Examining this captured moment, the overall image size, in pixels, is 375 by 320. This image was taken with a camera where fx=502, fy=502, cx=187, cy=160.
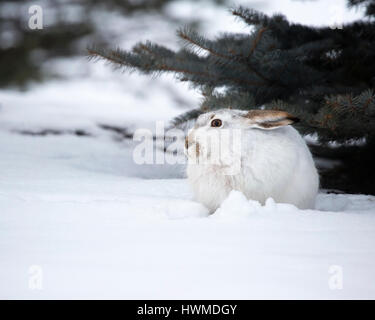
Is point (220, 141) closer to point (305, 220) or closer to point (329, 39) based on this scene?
point (305, 220)

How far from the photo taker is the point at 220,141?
262cm

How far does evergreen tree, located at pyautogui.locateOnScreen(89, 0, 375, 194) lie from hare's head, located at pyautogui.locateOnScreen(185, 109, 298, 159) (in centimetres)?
46

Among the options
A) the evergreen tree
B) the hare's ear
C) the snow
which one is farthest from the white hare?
the evergreen tree

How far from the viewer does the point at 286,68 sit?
3.49 meters

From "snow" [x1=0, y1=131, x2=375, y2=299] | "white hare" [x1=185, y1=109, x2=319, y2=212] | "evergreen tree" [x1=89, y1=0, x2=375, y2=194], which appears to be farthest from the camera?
"evergreen tree" [x1=89, y1=0, x2=375, y2=194]

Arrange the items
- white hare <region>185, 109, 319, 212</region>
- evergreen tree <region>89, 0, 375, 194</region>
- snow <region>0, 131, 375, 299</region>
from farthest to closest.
Result: evergreen tree <region>89, 0, 375, 194</region> → white hare <region>185, 109, 319, 212</region> → snow <region>0, 131, 375, 299</region>

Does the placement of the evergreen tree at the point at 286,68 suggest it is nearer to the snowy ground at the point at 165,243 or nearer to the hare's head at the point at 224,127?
the hare's head at the point at 224,127

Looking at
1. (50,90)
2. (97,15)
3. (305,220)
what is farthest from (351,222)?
(50,90)

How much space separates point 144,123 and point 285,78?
2767 millimetres

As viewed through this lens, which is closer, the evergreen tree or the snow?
the snow

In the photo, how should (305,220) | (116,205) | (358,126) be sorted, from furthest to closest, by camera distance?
(358,126) → (116,205) → (305,220)

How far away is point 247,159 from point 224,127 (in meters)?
0.22

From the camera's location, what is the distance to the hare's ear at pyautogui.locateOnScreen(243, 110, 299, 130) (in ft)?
8.60

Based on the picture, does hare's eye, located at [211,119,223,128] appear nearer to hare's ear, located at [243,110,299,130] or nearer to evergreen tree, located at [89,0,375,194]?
hare's ear, located at [243,110,299,130]
